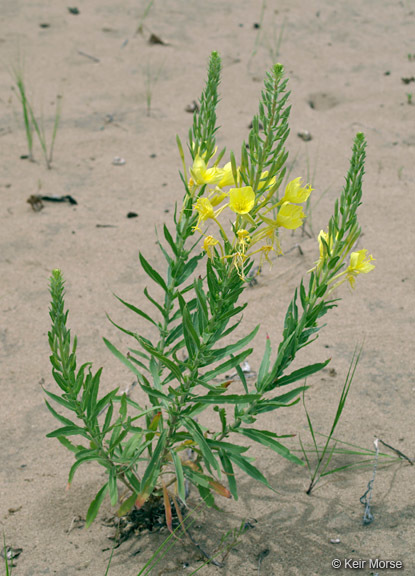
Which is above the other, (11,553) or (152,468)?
(152,468)

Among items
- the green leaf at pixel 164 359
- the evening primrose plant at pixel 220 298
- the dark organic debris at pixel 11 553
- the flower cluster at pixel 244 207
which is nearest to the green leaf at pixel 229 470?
the evening primrose plant at pixel 220 298

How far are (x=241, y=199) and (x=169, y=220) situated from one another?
271 centimetres

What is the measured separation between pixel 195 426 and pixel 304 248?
7.43ft

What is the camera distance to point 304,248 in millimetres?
4062

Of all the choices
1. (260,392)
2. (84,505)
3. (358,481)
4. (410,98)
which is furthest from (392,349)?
(410,98)

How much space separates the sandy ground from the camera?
2361 millimetres

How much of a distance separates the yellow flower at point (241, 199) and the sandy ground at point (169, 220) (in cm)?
131

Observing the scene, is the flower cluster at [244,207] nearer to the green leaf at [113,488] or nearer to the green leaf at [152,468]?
the green leaf at [152,468]

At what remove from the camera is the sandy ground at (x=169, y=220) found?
7.75 feet

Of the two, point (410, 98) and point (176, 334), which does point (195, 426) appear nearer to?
point (176, 334)

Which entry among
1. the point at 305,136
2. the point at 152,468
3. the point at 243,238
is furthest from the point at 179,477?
the point at 305,136

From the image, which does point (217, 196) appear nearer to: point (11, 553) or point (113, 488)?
point (113, 488)

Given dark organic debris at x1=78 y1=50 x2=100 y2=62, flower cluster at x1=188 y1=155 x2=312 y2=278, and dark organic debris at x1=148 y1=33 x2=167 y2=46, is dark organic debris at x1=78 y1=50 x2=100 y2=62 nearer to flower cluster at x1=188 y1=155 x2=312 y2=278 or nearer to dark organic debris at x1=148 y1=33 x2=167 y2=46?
dark organic debris at x1=148 y1=33 x2=167 y2=46

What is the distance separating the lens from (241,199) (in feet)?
5.33
